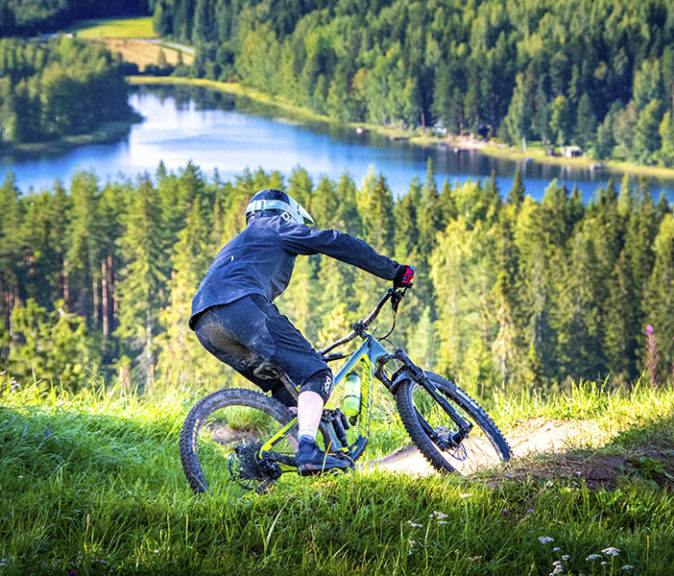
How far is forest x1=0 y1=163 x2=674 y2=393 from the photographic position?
72.2 metres

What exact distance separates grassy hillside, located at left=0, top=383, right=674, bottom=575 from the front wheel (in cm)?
46

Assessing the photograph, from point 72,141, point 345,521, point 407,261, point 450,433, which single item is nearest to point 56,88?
point 72,141

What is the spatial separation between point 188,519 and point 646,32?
102687 millimetres

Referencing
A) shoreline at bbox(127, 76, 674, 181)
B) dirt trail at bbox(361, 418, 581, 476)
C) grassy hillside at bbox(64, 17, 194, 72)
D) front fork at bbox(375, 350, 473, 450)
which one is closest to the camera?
front fork at bbox(375, 350, 473, 450)

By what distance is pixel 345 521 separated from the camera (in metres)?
4.05

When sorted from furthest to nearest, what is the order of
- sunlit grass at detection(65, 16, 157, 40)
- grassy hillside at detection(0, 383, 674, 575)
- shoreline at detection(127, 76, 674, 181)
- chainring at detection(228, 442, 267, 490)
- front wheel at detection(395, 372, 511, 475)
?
sunlit grass at detection(65, 16, 157, 40), shoreline at detection(127, 76, 674, 181), front wheel at detection(395, 372, 511, 475), chainring at detection(228, 442, 267, 490), grassy hillside at detection(0, 383, 674, 575)

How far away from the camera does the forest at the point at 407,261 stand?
7219cm

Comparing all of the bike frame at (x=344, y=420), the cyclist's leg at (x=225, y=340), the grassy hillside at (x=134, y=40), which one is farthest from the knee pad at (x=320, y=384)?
the grassy hillside at (x=134, y=40)

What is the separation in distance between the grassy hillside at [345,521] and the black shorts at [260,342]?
20.6 inches

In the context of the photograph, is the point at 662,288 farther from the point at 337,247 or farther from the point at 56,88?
the point at 337,247

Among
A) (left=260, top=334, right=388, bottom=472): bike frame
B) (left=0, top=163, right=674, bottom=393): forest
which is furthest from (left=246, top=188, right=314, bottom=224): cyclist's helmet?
(left=0, top=163, right=674, bottom=393): forest

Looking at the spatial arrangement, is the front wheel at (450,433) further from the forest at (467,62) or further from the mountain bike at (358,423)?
the forest at (467,62)

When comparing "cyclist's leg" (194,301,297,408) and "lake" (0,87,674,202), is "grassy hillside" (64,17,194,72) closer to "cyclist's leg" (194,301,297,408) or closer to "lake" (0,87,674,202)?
"lake" (0,87,674,202)

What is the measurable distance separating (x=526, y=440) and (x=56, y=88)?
367ft
